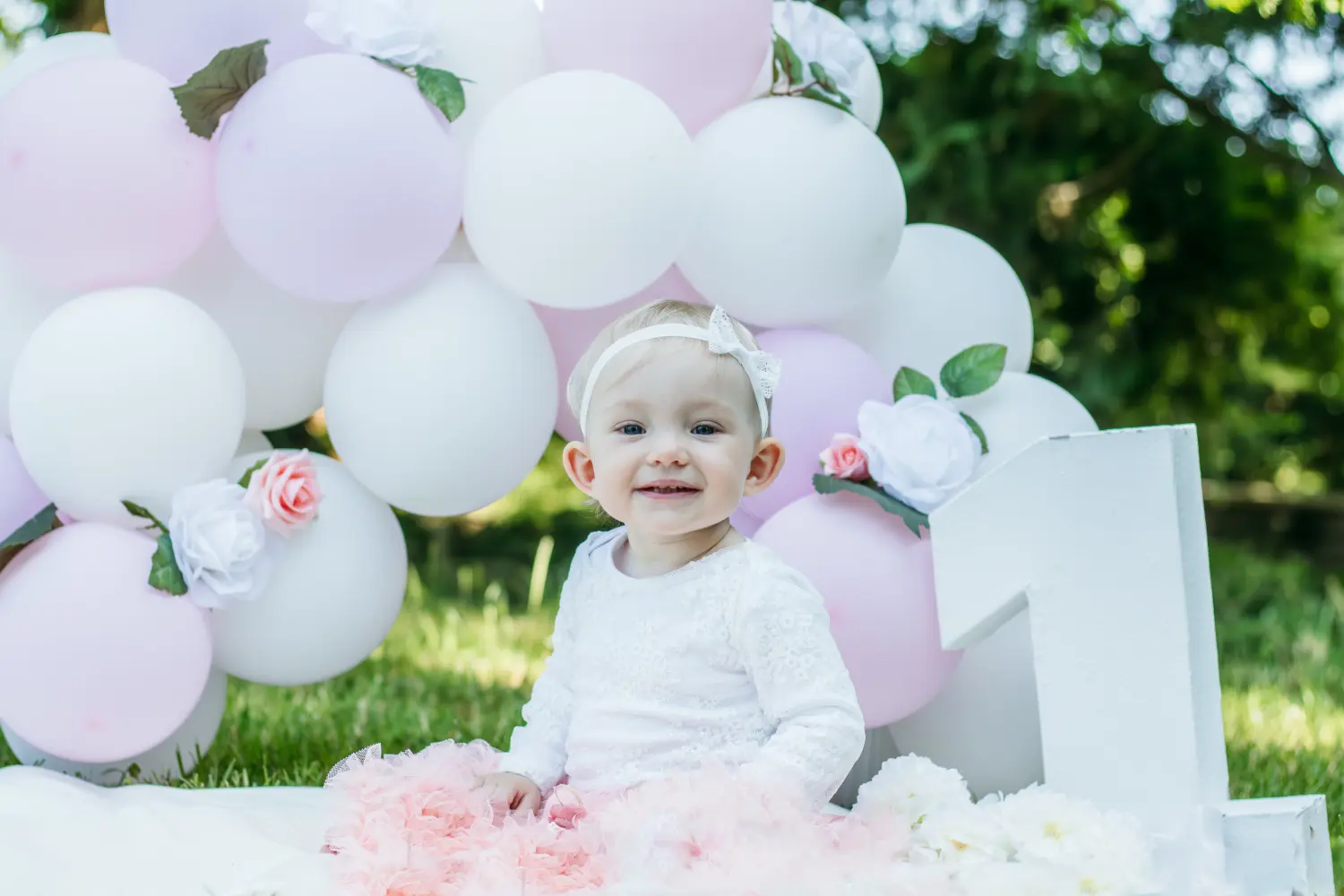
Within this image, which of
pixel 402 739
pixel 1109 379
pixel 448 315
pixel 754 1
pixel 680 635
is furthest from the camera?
pixel 1109 379

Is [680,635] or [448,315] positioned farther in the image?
[448,315]

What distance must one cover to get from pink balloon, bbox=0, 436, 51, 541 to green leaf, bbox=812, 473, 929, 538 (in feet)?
4.29

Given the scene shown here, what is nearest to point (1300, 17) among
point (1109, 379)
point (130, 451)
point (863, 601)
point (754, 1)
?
point (1109, 379)

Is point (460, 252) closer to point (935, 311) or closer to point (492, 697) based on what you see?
point (935, 311)

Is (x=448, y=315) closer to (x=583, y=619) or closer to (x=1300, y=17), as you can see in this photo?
(x=583, y=619)

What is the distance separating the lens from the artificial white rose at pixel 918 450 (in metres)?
2.18

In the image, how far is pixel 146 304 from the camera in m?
2.16

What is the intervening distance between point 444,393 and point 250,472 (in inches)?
14.5

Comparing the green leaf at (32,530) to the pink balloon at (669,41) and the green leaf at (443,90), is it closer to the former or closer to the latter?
the green leaf at (443,90)

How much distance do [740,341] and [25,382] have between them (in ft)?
3.73

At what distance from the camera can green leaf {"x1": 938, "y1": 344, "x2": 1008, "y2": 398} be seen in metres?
2.33

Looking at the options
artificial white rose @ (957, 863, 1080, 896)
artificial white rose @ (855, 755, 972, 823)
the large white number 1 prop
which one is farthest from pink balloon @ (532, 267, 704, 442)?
artificial white rose @ (957, 863, 1080, 896)

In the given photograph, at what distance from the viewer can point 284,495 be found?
218cm

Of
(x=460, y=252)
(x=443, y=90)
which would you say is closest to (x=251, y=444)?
(x=460, y=252)
